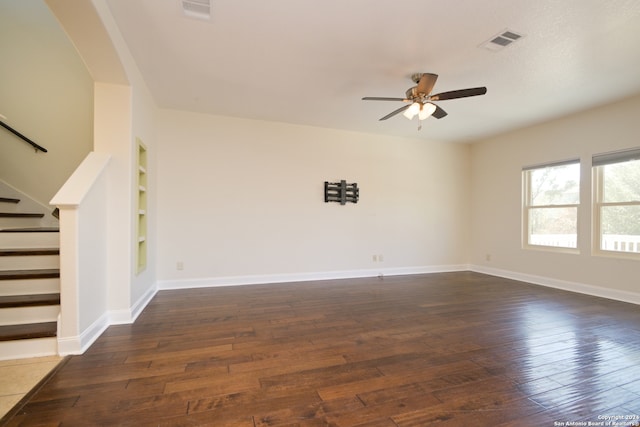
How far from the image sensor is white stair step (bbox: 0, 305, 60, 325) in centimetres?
223

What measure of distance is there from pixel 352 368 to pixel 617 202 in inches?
180

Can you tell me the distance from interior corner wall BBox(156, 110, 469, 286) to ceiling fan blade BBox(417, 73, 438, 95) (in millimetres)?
2268

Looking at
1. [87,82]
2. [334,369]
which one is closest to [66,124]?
[87,82]

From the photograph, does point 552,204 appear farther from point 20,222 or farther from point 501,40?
point 20,222

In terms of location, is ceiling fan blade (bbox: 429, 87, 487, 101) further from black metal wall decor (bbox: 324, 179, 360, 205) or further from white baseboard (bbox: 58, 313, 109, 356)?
white baseboard (bbox: 58, 313, 109, 356)

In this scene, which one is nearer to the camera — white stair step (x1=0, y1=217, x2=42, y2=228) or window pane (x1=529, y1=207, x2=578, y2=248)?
white stair step (x1=0, y1=217, x2=42, y2=228)

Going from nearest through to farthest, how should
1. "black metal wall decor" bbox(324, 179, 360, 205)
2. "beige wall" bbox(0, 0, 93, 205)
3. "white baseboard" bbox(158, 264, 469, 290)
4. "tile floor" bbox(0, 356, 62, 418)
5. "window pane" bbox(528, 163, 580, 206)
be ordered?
"tile floor" bbox(0, 356, 62, 418) → "beige wall" bbox(0, 0, 93, 205) → "white baseboard" bbox(158, 264, 469, 290) → "window pane" bbox(528, 163, 580, 206) → "black metal wall decor" bbox(324, 179, 360, 205)

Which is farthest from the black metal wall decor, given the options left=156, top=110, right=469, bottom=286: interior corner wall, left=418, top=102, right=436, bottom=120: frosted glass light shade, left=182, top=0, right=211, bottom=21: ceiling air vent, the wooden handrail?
the wooden handrail

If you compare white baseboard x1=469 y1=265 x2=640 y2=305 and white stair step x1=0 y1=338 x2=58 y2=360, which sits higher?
white stair step x1=0 y1=338 x2=58 y2=360

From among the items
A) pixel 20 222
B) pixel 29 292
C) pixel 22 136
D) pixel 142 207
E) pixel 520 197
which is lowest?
pixel 29 292

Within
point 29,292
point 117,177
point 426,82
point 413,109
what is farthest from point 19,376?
point 426,82

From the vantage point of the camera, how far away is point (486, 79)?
10.4 feet

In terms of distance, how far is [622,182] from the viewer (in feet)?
12.6

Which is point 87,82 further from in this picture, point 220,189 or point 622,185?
point 622,185
